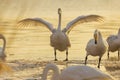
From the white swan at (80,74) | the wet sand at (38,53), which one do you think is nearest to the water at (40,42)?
the wet sand at (38,53)

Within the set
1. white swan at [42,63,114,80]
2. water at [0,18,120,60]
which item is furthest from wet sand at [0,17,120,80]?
white swan at [42,63,114,80]

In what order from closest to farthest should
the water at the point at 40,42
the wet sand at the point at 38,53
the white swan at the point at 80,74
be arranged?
the white swan at the point at 80,74
the wet sand at the point at 38,53
the water at the point at 40,42

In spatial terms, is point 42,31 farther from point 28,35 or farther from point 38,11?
point 38,11

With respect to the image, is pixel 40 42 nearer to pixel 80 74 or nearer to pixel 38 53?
pixel 38 53

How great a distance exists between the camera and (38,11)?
35.7 meters

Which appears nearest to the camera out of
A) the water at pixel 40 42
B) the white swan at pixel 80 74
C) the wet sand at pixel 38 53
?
the white swan at pixel 80 74

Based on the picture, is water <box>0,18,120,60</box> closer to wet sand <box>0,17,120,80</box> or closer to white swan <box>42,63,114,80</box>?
wet sand <box>0,17,120,80</box>

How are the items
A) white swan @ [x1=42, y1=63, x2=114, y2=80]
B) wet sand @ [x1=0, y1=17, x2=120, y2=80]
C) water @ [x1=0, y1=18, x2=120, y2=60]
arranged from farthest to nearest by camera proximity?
water @ [x1=0, y1=18, x2=120, y2=60] < wet sand @ [x1=0, y1=17, x2=120, y2=80] < white swan @ [x1=42, y1=63, x2=114, y2=80]

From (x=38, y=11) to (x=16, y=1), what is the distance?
5.97 ft

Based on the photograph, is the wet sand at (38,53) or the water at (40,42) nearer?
the wet sand at (38,53)

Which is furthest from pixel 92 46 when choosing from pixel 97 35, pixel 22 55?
pixel 22 55

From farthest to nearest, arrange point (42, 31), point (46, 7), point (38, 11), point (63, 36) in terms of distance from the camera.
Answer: point (46, 7) → point (38, 11) → point (42, 31) → point (63, 36)

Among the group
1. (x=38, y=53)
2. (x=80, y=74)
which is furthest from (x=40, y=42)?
(x=80, y=74)

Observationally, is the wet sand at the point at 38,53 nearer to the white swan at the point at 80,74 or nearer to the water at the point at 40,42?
the water at the point at 40,42
